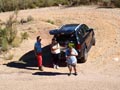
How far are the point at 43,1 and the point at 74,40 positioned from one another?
19.8 meters

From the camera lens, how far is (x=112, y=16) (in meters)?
29.2

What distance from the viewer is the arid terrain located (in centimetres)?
1698

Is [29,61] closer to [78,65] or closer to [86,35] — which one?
[78,65]

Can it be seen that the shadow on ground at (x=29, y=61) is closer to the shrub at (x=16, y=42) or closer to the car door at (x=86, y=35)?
the shrub at (x=16, y=42)

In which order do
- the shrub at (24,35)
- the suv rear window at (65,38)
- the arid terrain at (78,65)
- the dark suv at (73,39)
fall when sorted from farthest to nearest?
the shrub at (24,35) → the suv rear window at (65,38) → the dark suv at (73,39) → the arid terrain at (78,65)

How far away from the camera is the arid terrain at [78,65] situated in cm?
1698

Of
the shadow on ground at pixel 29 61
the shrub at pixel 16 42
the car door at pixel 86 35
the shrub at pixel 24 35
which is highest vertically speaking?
the car door at pixel 86 35

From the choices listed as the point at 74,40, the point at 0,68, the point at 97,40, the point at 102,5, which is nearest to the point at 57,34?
the point at 74,40

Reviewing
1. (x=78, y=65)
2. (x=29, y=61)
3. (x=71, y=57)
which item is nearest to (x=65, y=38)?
(x=78, y=65)

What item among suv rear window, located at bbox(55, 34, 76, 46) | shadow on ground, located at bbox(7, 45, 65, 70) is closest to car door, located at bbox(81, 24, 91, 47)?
suv rear window, located at bbox(55, 34, 76, 46)

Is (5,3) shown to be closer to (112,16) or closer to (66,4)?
(66,4)

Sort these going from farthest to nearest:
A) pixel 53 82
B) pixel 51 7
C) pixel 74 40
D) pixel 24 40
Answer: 1. pixel 51 7
2. pixel 24 40
3. pixel 74 40
4. pixel 53 82

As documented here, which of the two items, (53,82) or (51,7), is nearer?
(53,82)

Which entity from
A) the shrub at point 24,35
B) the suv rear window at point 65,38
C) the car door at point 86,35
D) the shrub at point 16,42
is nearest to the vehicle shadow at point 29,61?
the shrub at point 16,42
